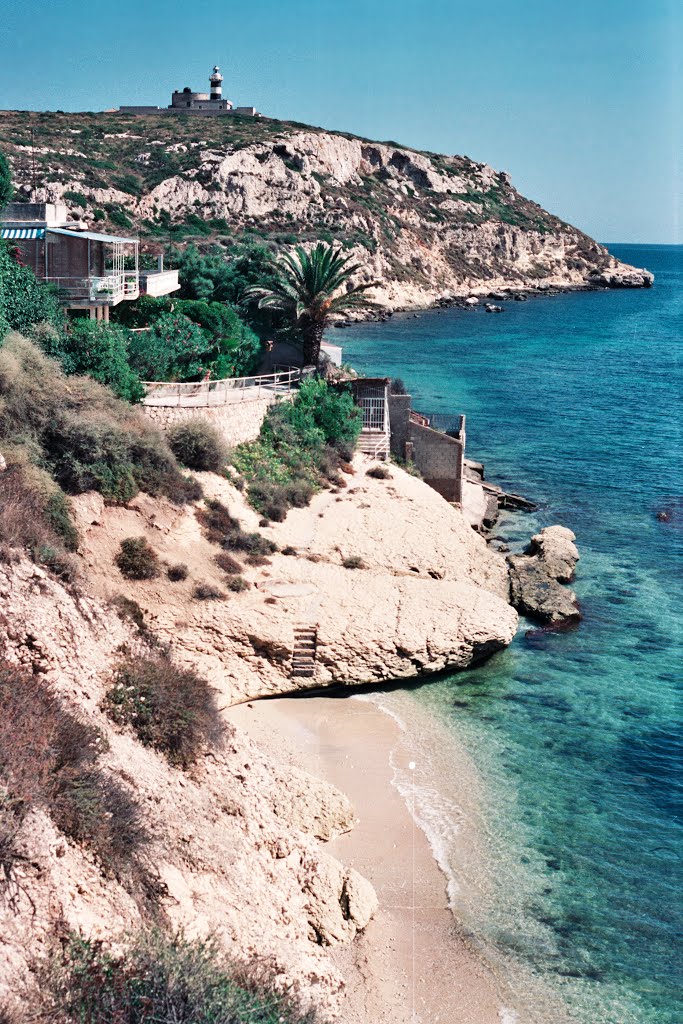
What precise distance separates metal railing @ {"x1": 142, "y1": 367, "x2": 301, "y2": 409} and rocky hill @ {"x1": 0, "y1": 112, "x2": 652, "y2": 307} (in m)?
41.2

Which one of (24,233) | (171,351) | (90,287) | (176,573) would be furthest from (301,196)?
(176,573)

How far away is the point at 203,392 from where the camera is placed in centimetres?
2892

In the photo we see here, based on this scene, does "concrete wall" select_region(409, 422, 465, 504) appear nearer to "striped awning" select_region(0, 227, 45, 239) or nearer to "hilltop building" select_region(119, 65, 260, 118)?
"striped awning" select_region(0, 227, 45, 239)

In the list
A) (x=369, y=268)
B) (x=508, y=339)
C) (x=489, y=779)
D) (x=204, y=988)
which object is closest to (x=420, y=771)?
(x=489, y=779)

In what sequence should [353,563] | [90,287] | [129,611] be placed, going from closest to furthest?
[129,611] → [353,563] → [90,287]

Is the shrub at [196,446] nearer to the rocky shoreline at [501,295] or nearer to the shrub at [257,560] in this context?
the shrub at [257,560]

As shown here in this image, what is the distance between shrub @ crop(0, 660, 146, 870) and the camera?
11.4 meters

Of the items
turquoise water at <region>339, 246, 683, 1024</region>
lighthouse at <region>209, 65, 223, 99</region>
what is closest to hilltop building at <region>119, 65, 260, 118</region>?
lighthouse at <region>209, 65, 223, 99</region>

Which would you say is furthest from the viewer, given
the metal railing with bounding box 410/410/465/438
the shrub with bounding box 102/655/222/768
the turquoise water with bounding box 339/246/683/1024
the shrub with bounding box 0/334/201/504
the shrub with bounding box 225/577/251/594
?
the metal railing with bounding box 410/410/465/438

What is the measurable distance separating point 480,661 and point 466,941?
9.72m

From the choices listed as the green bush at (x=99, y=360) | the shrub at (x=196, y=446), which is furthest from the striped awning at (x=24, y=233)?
the shrub at (x=196, y=446)

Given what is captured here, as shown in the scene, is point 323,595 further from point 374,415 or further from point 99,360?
point 374,415

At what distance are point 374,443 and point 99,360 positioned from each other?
9.97 m

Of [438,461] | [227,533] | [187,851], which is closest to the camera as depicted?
[187,851]
